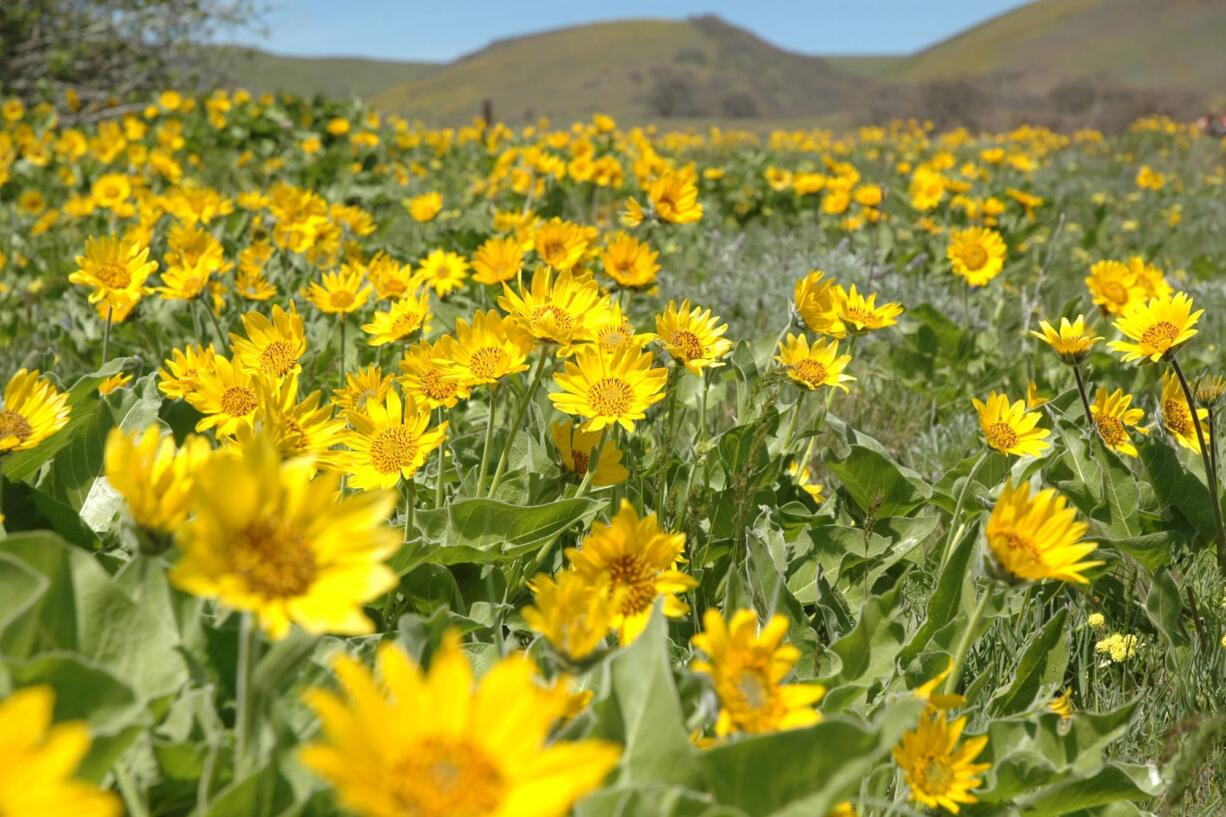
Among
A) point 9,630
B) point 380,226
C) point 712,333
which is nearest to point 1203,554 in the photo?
point 712,333

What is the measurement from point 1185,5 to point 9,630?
81.5 m

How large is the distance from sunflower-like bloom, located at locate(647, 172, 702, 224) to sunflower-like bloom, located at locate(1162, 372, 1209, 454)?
1.34 metres

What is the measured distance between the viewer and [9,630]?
1.02m

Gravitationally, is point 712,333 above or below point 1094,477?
above

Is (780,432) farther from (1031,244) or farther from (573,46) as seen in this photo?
(573,46)

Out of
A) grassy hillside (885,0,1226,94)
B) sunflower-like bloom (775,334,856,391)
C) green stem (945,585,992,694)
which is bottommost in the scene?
green stem (945,585,992,694)

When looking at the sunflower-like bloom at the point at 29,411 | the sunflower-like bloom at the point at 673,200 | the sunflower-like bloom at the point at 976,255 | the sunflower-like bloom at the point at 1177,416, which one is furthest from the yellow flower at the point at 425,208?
the sunflower-like bloom at the point at 1177,416

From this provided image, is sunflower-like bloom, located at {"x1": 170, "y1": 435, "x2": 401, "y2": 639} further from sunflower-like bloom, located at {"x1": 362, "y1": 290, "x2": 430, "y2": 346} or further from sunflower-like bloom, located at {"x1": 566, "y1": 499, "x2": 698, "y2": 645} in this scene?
sunflower-like bloom, located at {"x1": 362, "y1": 290, "x2": 430, "y2": 346}

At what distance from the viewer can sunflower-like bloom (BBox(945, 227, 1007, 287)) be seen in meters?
3.56

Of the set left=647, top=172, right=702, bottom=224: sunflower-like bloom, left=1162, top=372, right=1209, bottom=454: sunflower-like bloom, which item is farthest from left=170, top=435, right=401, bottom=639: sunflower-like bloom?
left=647, top=172, right=702, bottom=224: sunflower-like bloom

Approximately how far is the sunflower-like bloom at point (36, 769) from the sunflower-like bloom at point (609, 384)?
1.14 m

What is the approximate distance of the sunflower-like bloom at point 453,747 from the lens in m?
0.75

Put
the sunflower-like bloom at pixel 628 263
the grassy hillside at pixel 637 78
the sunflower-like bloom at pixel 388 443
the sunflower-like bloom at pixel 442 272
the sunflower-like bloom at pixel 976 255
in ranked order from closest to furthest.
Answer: the sunflower-like bloom at pixel 388 443 → the sunflower-like bloom at pixel 628 263 → the sunflower-like bloom at pixel 442 272 → the sunflower-like bloom at pixel 976 255 → the grassy hillside at pixel 637 78

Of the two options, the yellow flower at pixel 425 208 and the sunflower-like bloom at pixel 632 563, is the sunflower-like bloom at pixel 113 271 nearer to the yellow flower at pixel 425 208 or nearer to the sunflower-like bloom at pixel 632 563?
the sunflower-like bloom at pixel 632 563
